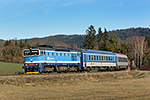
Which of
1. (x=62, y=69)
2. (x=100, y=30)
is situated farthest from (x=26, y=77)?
(x=100, y=30)

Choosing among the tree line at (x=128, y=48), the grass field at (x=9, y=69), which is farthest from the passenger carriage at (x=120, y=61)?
the tree line at (x=128, y=48)

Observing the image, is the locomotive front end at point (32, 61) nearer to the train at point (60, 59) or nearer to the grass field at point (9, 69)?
the train at point (60, 59)

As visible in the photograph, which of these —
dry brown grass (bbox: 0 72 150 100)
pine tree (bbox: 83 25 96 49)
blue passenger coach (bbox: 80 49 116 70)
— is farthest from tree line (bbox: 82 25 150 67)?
dry brown grass (bbox: 0 72 150 100)

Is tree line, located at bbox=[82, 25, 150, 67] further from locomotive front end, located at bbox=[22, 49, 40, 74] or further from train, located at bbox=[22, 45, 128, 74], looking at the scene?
locomotive front end, located at bbox=[22, 49, 40, 74]

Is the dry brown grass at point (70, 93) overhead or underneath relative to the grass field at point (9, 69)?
underneath

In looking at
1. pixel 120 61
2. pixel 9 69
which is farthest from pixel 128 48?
pixel 9 69

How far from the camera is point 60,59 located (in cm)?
3238

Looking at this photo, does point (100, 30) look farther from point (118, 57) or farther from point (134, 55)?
point (118, 57)

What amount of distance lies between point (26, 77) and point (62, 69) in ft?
31.8

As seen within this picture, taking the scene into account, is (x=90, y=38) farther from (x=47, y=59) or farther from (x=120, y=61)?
(x=47, y=59)

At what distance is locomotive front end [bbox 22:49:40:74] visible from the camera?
29112 mm

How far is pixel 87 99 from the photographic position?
14234mm

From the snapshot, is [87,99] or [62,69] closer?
[87,99]

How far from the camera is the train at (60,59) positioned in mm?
29469
